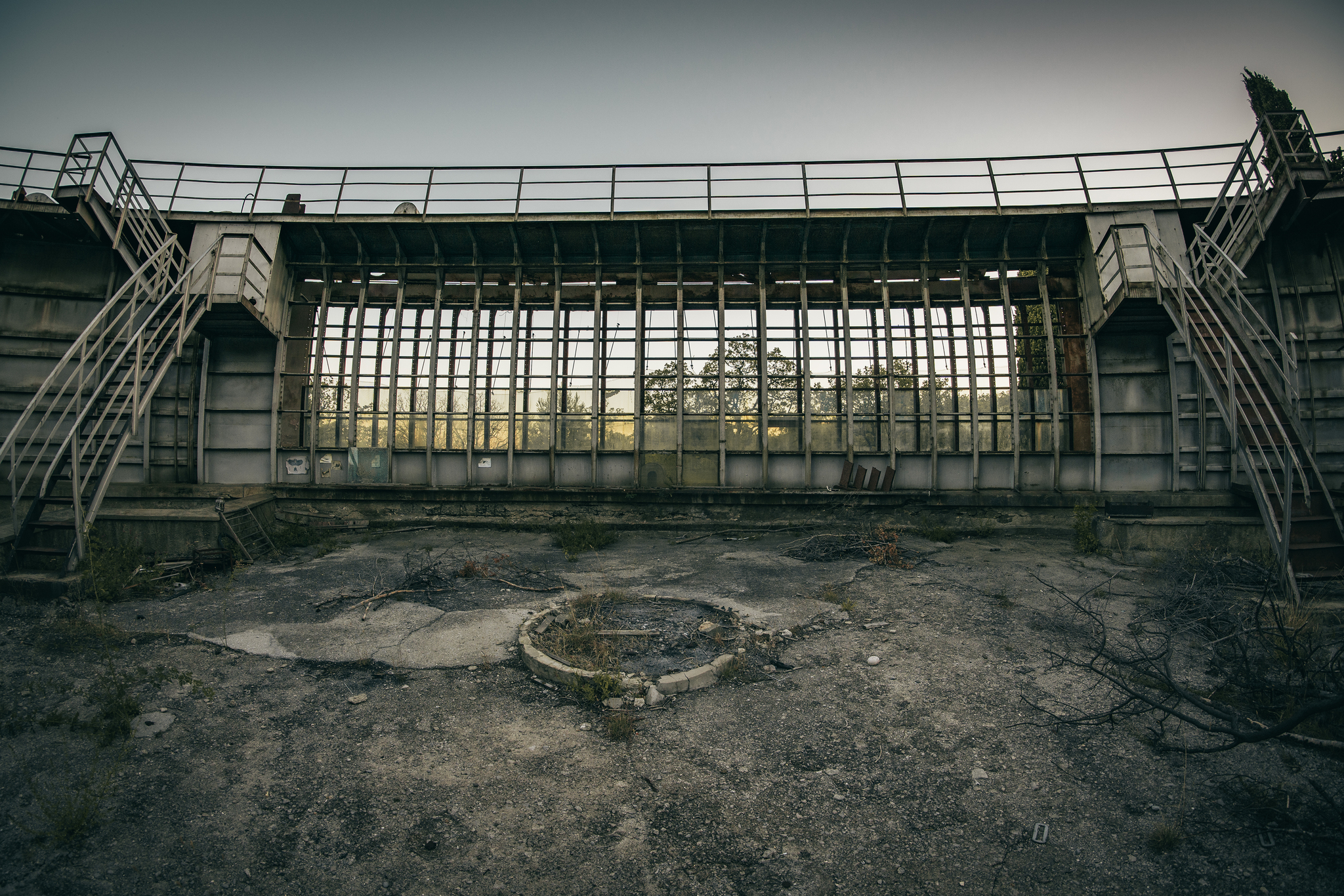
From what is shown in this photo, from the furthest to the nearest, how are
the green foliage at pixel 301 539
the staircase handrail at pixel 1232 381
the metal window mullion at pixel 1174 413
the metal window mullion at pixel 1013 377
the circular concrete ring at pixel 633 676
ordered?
the metal window mullion at pixel 1013 377
the metal window mullion at pixel 1174 413
the green foliage at pixel 301 539
the staircase handrail at pixel 1232 381
the circular concrete ring at pixel 633 676

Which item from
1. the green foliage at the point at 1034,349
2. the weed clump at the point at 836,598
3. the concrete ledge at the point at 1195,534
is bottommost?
the weed clump at the point at 836,598

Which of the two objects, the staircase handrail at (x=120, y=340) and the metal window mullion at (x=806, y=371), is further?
the metal window mullion at (x=806, y=371)

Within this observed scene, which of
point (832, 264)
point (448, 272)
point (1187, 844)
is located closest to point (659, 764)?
point (1187, 844)

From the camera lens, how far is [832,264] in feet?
41.6

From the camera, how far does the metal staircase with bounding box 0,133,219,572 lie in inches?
301

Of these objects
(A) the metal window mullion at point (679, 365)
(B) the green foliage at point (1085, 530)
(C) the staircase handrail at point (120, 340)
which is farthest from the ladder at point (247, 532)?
(B) the green foliage at point (1085, 530)

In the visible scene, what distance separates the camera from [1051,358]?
464 inches

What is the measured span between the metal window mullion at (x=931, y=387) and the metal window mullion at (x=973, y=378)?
0.70 m

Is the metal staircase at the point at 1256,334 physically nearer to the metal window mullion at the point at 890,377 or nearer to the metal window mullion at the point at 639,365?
the metal window mullion at the point at 890,377

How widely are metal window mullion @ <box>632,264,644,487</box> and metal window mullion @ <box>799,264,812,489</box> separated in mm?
3611

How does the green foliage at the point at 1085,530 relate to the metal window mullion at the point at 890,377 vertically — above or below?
below

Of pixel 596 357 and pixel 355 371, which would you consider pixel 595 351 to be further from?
pixel 355 371

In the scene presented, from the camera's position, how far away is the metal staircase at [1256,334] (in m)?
7.05

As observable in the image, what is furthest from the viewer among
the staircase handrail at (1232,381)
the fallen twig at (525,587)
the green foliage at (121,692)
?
the fallen twig at (525,587)
